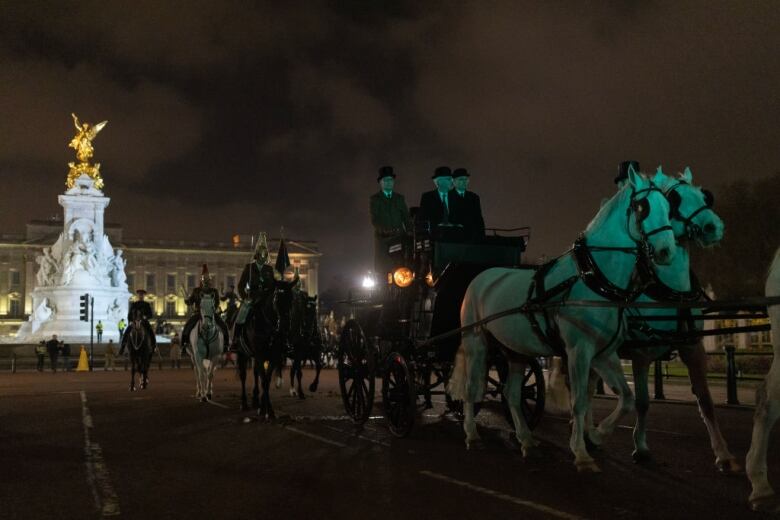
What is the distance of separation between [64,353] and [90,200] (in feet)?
62.6

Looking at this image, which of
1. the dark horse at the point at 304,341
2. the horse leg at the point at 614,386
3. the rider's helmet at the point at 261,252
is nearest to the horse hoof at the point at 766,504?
the horse leg at the point at 614,386

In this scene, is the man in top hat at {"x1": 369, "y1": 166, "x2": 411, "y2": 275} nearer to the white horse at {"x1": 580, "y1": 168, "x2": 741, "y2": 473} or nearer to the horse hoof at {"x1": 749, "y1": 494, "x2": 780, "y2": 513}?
the white horse at {"x1": 580, "y1": 168, "x2": 741, "y2": 473}

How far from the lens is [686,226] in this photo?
8086mm

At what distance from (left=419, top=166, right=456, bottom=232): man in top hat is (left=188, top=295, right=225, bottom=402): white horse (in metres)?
8.10

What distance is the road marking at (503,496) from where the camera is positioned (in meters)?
6.08

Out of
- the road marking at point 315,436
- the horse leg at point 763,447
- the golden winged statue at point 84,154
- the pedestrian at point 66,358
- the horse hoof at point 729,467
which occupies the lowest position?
the horse hoof at point 729,467

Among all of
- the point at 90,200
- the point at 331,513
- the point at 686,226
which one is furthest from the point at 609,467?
the point at 90,200

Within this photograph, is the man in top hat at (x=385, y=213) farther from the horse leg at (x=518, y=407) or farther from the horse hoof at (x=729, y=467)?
the horse hoof at (x=729, y=467)

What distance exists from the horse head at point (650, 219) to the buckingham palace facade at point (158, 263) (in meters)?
117

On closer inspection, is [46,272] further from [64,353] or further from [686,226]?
[686,226]

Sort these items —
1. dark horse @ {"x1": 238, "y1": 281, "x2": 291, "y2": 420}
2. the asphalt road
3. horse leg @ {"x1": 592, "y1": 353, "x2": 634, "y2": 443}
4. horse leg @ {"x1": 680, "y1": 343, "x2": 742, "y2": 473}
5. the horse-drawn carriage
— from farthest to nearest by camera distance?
1. dark horse @ {"x1": 238, "y1": 281, "x2": 291, "y2": 420}
2. the horse-drawn carriage
3. horse leg @ {"x1": 592, "y1": 353, "x2": 634, "y2": 443}
4. horse leg @ {"x1": 680, "y1": 343, "x2": 742, "y2": 473}
5. the asphalt road

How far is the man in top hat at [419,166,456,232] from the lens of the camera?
12.4 meters

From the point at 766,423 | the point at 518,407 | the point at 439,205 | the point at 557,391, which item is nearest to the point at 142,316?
the point at 439,205

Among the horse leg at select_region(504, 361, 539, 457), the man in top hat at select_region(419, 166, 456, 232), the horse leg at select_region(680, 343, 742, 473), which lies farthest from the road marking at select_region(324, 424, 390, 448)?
the horse leg at select_region(680, 343, 742, 473)
